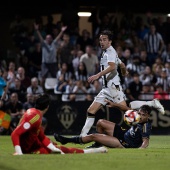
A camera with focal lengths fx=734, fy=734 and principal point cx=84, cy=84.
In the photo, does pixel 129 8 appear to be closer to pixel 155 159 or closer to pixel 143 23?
pixel 143 23

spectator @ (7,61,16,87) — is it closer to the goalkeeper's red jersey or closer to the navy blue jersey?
the navy blue jersey

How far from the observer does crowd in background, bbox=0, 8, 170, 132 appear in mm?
23859

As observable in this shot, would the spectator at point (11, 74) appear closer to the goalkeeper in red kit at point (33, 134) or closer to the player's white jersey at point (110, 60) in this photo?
the player's white jersey at point (110, 60)

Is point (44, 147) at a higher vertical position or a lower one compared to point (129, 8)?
lower

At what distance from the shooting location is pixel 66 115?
23375 millimetres

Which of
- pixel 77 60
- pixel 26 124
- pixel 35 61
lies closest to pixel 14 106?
pixel 77 60

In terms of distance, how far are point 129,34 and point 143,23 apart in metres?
2.27

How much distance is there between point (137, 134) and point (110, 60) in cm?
194

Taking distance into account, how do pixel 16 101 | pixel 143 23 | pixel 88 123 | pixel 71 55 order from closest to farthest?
pixel 88 123 < pixel 16 101 < pixel 71 55 < pixel 143 23

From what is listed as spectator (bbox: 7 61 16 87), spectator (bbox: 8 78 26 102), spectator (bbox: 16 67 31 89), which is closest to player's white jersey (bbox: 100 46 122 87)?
spectator (bbox: 8 78 26 102)

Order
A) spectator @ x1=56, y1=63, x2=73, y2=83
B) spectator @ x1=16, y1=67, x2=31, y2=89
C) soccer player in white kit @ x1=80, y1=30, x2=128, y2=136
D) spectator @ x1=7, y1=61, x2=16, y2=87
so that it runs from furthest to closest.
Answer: spectator @ x1=56, y1=63, x2=73, y2=83
spectator @ x1=16, y1=67, x2=31, y2=89
spectator @ x1=7, y1=61, x2=16, y2=87
soccer player in white kit @ x1=80, y1=30, x2=128, y2=136

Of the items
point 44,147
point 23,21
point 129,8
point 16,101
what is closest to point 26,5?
point 23,21

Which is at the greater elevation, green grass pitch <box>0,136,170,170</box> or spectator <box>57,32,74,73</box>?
spectator <box>57,32,74,73</box>

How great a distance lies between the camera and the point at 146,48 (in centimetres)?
2733
